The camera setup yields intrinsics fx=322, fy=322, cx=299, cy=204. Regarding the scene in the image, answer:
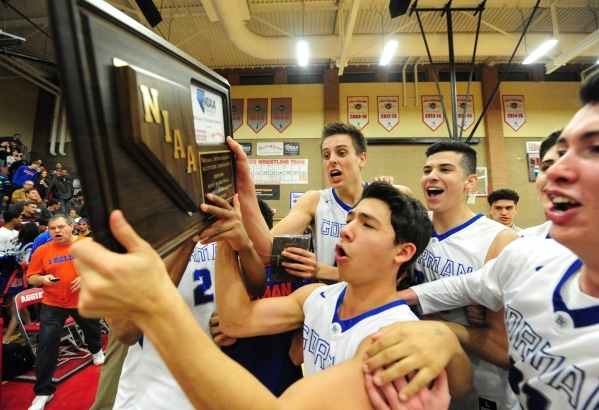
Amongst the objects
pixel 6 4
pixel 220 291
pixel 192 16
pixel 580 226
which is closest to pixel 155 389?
pixel 220 291

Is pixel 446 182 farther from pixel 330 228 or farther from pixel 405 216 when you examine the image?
pixel 330 228

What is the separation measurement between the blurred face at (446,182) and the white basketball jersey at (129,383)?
1.98 meters

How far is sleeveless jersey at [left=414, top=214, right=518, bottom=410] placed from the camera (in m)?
1.77

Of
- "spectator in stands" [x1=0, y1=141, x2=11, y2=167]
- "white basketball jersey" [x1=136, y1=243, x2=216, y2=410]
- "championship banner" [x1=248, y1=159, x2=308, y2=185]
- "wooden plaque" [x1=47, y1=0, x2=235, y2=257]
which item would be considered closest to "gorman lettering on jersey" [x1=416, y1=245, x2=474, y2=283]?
"white basketball jersey" [x1=136, y1=243, x2=216, y2=410]

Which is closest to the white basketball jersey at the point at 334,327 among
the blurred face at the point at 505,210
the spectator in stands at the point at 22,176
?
the blurred face at the point at 505,210

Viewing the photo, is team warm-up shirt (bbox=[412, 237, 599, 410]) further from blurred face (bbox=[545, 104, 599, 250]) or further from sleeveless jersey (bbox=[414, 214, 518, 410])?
sleeveless jersey (bbox=[414, 214, 518, 410])

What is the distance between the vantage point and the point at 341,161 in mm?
2744

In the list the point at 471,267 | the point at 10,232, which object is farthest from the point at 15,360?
the point at 471,267

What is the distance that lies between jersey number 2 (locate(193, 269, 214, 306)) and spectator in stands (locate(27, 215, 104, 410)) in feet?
8.77

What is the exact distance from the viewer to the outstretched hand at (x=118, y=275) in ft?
1.98

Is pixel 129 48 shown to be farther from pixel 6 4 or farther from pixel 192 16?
pixel 6 4

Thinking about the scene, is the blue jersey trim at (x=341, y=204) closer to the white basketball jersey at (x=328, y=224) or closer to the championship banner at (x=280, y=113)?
the white basketball jersey at (x=328, y=224)

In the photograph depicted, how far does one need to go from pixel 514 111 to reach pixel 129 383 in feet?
39.5

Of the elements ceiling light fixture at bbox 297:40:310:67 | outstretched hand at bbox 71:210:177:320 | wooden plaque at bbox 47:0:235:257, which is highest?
ceiling light fixture at bbox 297:40:310:67
